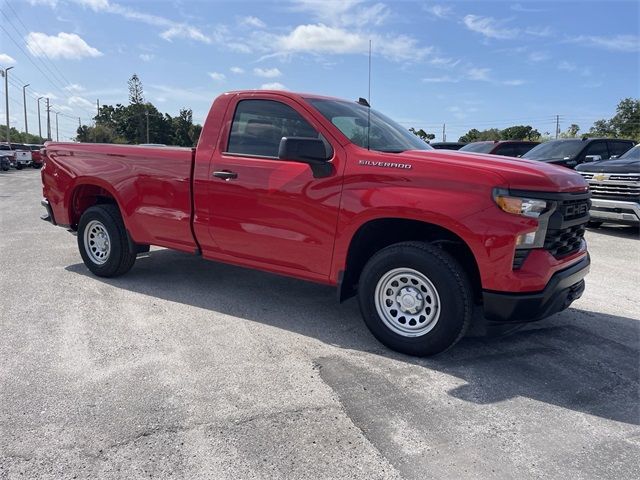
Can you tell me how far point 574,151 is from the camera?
1191cm

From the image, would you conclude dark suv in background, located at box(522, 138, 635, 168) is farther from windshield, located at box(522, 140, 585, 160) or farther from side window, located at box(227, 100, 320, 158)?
side window, located at box(227, 100, 320, 158)

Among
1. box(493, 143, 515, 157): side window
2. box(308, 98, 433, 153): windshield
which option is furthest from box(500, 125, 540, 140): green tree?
box(308, 98, 433, 153): windshield

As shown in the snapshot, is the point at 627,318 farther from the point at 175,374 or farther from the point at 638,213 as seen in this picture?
the point at 638,213

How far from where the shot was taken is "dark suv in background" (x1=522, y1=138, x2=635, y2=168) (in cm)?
1162

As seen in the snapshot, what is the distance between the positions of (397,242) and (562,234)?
1.24 m

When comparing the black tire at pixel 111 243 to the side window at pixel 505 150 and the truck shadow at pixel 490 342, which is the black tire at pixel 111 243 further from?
the side window at pixel 505 150

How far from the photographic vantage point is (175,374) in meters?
3.61

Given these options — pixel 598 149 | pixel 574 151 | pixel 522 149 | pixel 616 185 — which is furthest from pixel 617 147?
pixel 616 185

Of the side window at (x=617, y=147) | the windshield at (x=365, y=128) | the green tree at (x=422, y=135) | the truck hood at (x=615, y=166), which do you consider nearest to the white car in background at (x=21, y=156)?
the green tree at (x=422, y=135)

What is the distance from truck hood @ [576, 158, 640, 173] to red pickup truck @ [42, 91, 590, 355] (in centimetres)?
620

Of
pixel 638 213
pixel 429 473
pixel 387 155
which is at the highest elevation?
pixel 387 155

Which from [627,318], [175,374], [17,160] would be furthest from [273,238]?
[17,160]

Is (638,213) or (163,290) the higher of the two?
(638,213)

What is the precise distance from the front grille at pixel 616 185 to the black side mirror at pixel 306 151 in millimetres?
7028
